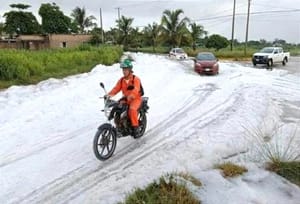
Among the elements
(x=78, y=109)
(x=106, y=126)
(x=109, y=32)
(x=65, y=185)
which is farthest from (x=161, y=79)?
(x=109, y=32)

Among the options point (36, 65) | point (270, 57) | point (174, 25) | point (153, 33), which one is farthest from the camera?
point (153, 33)

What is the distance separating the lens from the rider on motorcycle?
24.8ft

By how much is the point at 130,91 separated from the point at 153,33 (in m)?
64.6

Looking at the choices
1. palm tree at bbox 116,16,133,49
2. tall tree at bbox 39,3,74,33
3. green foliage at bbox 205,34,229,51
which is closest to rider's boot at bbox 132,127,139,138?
green foliage at bbox 205,34,229,51

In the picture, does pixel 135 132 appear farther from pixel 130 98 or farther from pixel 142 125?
pixel 130 98

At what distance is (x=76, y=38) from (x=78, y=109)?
2260 inches

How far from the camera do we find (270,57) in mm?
34281

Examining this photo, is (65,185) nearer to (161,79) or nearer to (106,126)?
(106,126)

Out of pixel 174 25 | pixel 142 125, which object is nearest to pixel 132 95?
pixel 142 125

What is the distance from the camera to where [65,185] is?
18.8 ft

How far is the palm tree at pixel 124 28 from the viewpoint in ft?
238

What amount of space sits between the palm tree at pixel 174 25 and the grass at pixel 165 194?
5919 cm

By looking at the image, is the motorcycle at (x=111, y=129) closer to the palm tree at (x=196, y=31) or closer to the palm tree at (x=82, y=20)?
the palm tree at (x=196, y=31)

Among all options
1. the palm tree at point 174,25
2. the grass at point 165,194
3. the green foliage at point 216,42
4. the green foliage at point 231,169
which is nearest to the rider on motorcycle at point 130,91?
the green foliage at point 231,169
